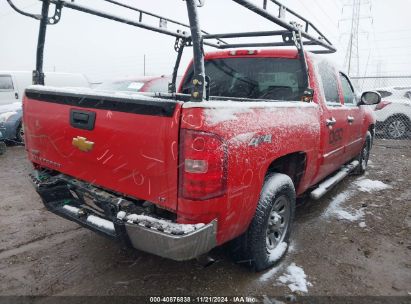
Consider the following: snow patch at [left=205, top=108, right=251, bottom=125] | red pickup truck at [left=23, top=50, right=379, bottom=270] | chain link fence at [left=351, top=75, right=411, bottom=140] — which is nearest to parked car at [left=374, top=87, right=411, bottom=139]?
chain link fence at [left=351, top=75, right=411, bottom=140]

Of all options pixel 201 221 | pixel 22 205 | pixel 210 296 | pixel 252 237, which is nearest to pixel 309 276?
pixel 252 237

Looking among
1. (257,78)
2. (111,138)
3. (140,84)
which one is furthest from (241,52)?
(140,84)

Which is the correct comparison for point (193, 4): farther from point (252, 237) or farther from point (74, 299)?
point (74, 299)

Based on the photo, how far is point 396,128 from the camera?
10.9 m

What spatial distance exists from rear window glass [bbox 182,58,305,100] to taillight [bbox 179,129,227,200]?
5.92 feet

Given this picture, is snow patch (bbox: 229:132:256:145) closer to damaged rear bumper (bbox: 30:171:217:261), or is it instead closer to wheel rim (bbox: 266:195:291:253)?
damaged rear bumper (bbox: 30:171:217:261)

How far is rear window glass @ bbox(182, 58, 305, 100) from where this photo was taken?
359cm

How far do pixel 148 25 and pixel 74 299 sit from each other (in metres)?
2.87

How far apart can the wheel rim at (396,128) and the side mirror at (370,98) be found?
7034 millimetres

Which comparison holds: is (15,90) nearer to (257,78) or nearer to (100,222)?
(257,78)

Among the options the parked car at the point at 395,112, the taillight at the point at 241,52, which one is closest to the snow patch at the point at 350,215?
the taillight at the point at 241,52

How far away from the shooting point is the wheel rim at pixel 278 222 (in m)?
2.98

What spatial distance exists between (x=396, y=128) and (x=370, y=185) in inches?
246

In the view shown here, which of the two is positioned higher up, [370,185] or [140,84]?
[140,84]
